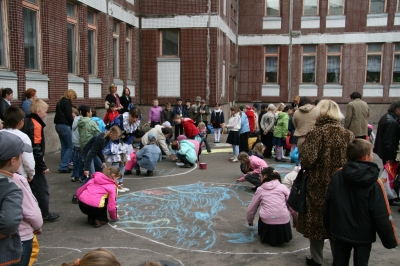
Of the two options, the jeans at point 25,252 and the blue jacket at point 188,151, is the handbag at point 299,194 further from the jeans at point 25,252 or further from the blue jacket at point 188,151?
the blue jacket at point 188,151

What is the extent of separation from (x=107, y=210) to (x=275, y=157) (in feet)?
22.2

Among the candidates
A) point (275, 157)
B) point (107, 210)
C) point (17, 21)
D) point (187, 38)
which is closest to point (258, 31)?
point (187, 38)

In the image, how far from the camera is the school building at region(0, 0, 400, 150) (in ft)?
Result: 37.8

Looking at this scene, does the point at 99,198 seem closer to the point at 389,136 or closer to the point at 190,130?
the point at 389,136

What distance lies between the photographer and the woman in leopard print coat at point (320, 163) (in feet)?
13.8

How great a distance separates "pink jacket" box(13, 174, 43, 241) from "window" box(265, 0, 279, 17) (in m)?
22.6

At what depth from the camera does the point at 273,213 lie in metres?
5.13

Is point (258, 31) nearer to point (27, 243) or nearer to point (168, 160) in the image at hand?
point (168, 160)

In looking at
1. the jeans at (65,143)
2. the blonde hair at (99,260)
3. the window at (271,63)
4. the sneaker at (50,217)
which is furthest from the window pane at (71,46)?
the window at (271,63)

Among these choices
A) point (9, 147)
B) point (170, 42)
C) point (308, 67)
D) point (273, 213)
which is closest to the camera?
point (9, 147)

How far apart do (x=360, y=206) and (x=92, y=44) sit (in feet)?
42.9

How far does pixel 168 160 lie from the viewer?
37.8 feet

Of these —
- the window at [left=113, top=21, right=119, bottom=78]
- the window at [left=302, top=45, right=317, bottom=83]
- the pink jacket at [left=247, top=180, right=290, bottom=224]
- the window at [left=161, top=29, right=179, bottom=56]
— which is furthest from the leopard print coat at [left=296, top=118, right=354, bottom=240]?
the window at [left=302, top=45, right=317, bottom=83]

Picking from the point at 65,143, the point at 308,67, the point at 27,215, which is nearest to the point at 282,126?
the point at 65,143
